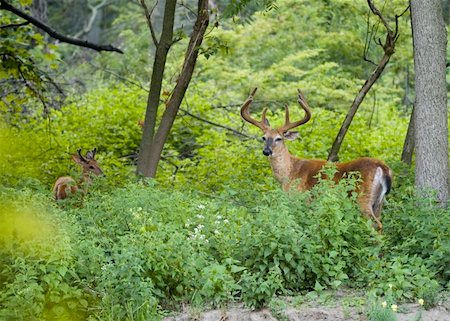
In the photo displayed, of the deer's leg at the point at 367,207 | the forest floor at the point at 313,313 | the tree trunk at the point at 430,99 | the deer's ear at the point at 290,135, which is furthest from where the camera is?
the deer's ear at the point at 290,135

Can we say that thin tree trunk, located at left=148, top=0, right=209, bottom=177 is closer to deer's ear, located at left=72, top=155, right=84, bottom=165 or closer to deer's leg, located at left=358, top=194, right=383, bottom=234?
deer's ear, located at left=72, top=155, right=84, bottom=165

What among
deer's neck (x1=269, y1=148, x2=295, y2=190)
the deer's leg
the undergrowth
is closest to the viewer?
the undergrowth

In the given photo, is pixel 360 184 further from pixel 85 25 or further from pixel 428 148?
pixel 85 25

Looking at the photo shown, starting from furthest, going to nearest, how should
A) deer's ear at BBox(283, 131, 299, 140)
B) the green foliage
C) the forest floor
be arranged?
deer's ear at BBox(283, 131, 299, 140) < the forest floor < the green foliage

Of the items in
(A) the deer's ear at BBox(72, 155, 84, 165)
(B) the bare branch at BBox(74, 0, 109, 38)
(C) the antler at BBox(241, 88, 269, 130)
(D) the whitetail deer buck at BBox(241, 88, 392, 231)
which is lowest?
(A) the deer's ear at BBox(72, 155, 84, 165)

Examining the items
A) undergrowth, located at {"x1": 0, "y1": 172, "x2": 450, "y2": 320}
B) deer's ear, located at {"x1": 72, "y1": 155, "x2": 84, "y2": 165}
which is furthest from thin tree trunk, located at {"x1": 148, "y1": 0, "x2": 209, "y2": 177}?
undergrowth, located at {"x1": 0, "y1": 172, "x2": 450, "y2": 320}

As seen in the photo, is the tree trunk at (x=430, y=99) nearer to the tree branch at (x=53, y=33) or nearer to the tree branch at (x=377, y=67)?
the tree branch at (x=377, y=67)

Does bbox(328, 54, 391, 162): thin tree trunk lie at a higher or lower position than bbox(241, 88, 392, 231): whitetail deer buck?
higher

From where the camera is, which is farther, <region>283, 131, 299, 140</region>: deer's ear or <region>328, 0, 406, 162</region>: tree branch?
<region>283, 131, 299, 140</region>: deer's ear

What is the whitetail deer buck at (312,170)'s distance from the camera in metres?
10.2

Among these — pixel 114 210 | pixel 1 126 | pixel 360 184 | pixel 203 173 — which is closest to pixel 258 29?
pixel 203 173

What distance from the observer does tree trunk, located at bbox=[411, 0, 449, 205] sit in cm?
969

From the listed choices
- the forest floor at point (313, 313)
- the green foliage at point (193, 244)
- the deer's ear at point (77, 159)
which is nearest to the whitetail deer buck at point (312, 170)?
the green foliage at point (193, 244)

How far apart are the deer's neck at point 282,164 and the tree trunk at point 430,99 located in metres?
2.81
